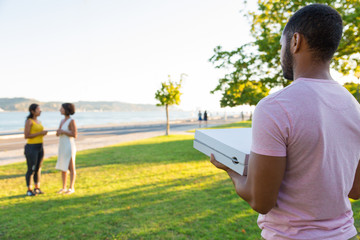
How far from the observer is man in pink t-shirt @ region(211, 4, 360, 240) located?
0.99 metres

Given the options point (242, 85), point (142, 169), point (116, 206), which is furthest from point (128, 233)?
point (242, 85)

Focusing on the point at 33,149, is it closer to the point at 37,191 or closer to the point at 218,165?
the point at 37,191

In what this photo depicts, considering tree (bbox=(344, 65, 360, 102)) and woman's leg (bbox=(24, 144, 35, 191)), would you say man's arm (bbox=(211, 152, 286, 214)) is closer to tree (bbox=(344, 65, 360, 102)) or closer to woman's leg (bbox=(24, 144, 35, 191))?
woman's leg (bbox=(24, 144, 35, 191))

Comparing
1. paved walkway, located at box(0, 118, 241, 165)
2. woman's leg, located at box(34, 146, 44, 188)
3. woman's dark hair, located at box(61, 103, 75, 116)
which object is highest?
woman's dark hair, located at box(61, 103, 75, 116)

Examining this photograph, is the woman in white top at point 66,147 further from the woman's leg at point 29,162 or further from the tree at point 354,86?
the tree at point 354,86

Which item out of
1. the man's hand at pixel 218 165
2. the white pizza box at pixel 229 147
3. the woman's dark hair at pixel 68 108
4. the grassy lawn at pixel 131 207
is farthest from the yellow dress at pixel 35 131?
the man's hand at pixel 218 165

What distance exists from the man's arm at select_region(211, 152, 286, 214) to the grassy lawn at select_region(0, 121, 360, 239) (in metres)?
3.01

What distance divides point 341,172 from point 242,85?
9208mm

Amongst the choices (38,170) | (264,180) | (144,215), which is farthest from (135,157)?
(264,180)

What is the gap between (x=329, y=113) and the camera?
1.02 metres

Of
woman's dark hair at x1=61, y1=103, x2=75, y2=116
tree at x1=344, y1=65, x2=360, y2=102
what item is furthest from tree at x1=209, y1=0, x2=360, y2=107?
woman's dark hair at x1=61, y1=103, x2=75, y2=116

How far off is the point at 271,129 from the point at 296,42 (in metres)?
0.43

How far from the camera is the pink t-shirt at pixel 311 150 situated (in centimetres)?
98

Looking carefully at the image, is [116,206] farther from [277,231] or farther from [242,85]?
[242,85]
